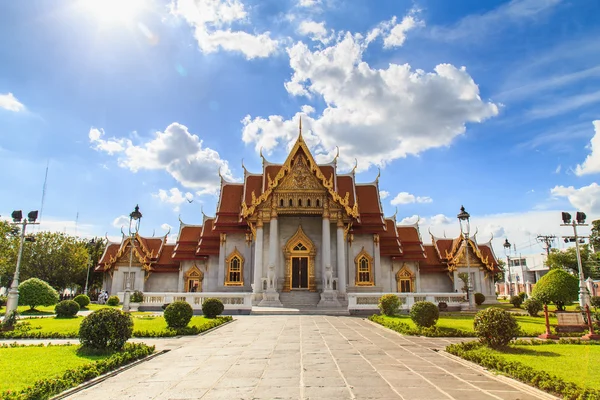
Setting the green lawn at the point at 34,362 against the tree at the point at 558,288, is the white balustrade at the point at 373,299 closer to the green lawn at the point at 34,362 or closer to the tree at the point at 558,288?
the tree at the point at 558,288

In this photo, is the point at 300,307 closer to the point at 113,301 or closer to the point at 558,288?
the point at 558,288

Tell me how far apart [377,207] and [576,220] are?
15594 mm

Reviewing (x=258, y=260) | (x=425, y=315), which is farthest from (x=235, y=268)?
(x=425, y=315)

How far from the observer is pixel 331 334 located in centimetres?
1406

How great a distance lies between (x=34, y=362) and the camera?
347 inches

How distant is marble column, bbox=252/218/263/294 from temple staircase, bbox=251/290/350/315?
180 cm

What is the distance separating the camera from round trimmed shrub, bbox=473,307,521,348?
10.4 metres

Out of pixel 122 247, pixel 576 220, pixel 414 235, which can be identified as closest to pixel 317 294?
pixel 414 235

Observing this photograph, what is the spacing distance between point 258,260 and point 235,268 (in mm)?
4751

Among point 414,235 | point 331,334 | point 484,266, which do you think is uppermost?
point 414,235

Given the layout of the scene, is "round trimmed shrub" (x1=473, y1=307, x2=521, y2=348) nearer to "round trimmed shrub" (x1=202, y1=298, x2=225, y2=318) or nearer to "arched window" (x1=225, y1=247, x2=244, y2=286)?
"round trimmed shrub" (x1=202, y1=298, x2=225, y2=318)

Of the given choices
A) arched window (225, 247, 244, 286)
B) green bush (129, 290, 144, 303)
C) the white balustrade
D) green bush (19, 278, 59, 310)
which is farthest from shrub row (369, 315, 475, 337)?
green bush (19, 278, 59, 310)

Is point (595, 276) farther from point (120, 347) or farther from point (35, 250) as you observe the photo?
point (35, 250)

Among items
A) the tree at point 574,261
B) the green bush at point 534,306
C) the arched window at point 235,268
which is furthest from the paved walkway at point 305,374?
the tree at point 574,261
